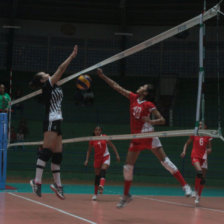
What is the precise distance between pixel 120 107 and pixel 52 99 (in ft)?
56.7

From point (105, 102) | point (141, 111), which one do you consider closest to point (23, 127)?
point (105, 102)

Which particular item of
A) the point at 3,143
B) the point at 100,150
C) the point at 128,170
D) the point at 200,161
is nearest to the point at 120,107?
the point at 3,143

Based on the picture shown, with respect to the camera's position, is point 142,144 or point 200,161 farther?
point 200,161

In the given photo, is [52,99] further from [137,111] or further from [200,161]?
[200,161]

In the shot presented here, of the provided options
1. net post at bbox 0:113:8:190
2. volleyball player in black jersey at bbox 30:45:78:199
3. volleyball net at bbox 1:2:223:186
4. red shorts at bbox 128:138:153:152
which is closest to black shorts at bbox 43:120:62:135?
volleyball player in black jersey at bbox 30:45:78:199

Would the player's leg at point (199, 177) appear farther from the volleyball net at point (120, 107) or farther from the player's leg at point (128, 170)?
the volleyball net at point (120, 107)

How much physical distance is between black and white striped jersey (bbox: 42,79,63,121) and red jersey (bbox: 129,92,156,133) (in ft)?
5.15

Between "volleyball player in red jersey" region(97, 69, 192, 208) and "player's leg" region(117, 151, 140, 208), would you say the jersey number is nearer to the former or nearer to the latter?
"volleyball player in red jersey" region(97, 69, 192, 208)

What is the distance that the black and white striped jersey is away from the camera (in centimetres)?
695

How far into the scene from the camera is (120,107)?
24.3 m

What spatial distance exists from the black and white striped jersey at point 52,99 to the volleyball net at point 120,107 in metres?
10.1

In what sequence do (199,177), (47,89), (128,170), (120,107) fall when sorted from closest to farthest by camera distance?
(47,89), (128,170), (199,177), (120,107)

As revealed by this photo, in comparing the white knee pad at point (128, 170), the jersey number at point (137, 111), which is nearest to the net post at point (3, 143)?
the white knee pad at point (128, 170)

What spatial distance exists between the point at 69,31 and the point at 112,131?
807 cm
